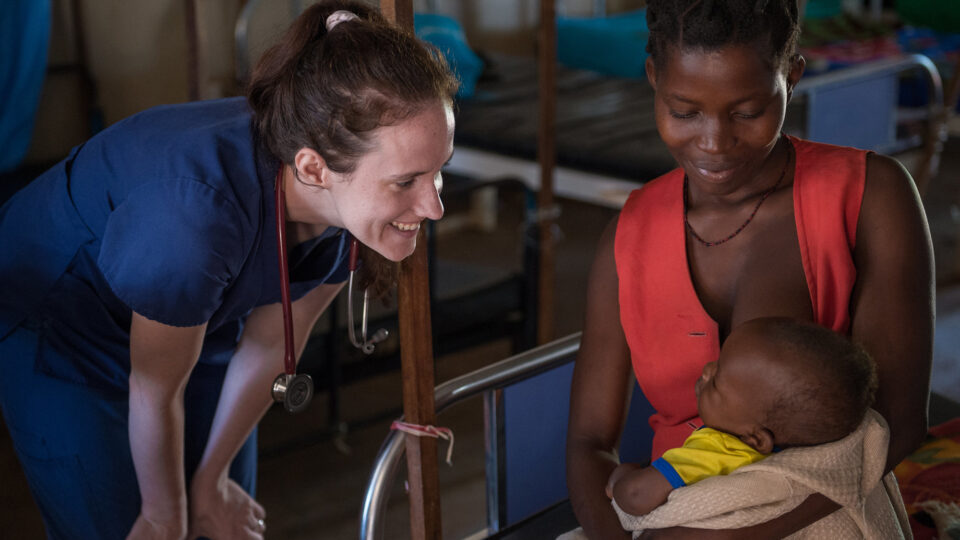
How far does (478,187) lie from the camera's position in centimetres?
302

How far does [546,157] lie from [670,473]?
6.52ft

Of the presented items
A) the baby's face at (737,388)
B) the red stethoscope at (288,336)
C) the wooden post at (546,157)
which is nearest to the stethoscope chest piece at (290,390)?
the red stethoscope at (288,336)

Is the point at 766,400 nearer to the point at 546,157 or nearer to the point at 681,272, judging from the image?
the point at 681,272

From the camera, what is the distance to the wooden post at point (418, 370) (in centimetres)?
134

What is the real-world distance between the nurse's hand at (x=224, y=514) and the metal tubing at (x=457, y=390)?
348mm

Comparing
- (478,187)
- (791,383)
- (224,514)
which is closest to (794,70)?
(791,383)

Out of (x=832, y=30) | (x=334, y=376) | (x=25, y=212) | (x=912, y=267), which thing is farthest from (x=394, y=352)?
(x=832, y=30)

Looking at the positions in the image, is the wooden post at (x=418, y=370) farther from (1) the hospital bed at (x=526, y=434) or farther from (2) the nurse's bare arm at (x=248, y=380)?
(2) the nurse's bare arm at (x=248, y=380)

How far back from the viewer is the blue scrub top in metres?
1.32

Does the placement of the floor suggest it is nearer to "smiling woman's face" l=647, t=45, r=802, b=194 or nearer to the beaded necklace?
the beaded necklace

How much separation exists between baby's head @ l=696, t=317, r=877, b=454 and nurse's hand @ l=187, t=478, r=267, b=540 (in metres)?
0.95

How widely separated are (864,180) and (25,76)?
3.72 meters

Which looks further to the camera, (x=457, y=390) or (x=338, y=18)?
(x=457, y=390)

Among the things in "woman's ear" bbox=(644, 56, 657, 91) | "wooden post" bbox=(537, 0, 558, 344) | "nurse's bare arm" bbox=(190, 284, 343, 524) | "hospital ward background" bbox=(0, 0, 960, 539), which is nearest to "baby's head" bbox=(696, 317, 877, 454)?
"woman's ear" bbox=(644, 56, 657, 91)
